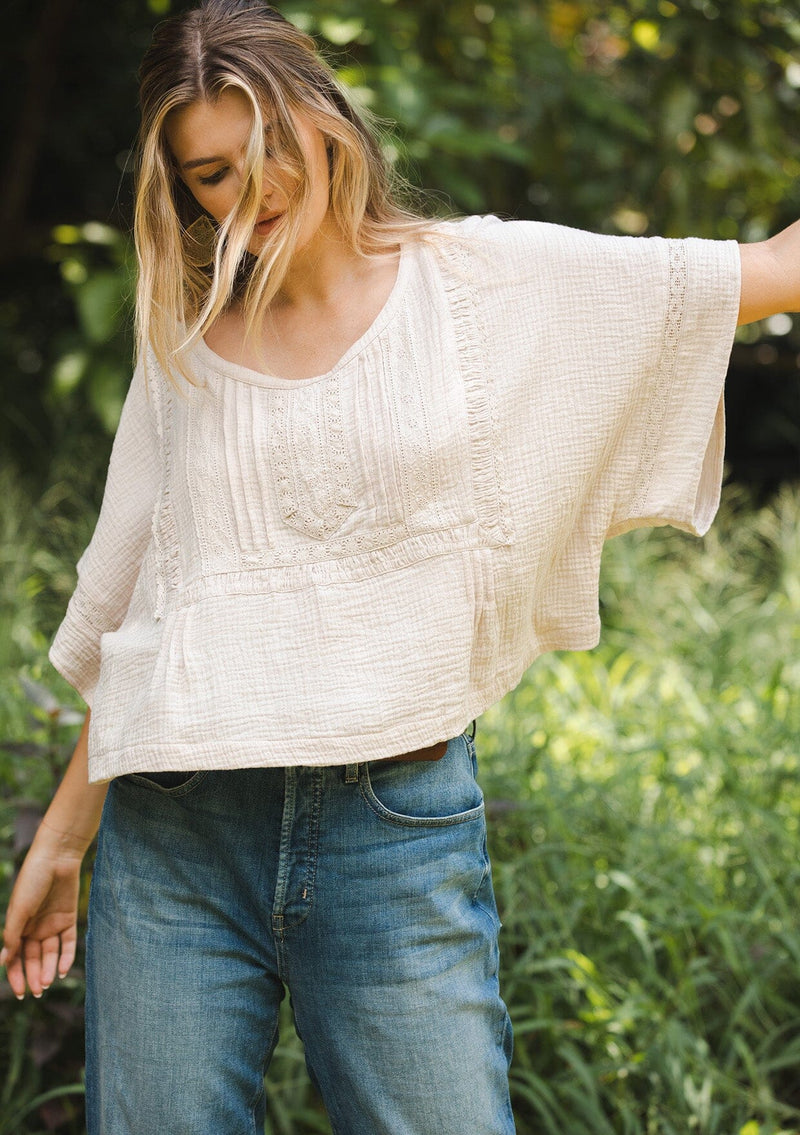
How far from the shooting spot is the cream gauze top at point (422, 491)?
123 centimetres

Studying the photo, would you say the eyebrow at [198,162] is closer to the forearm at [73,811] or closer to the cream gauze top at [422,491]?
the cream gauze top at [422,491]

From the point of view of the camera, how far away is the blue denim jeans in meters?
1.22

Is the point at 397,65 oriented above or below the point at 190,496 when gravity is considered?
above

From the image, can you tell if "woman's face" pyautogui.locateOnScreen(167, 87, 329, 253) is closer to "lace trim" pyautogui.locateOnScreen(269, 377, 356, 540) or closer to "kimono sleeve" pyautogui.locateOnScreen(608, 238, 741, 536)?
"lace trim" pyautogui.locateOnScreen(269, 377, 356, 540)

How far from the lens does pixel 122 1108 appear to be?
1288mm

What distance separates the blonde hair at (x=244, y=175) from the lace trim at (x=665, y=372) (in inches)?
11.8

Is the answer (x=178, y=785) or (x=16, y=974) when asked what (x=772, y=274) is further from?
(x=16, y=974)

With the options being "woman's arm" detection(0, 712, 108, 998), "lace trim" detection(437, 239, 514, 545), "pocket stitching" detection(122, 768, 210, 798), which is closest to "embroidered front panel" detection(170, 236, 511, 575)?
"lace trim" detection(437, 239, 514, 545)

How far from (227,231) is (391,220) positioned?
248 mm

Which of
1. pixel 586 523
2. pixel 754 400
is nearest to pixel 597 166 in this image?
pixel 754 400

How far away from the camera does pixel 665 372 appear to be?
1.31 meters

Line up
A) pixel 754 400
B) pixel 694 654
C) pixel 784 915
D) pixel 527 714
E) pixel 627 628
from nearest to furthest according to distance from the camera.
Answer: pixel 784 915 < pixel 527 714 < pixel 694 654 < pixel 627 628 < pixel 754 400

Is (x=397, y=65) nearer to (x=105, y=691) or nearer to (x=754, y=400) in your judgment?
(x=105, y=691)

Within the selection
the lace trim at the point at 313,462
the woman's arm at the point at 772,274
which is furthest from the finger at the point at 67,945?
the woman's arm at the point at 772,274
